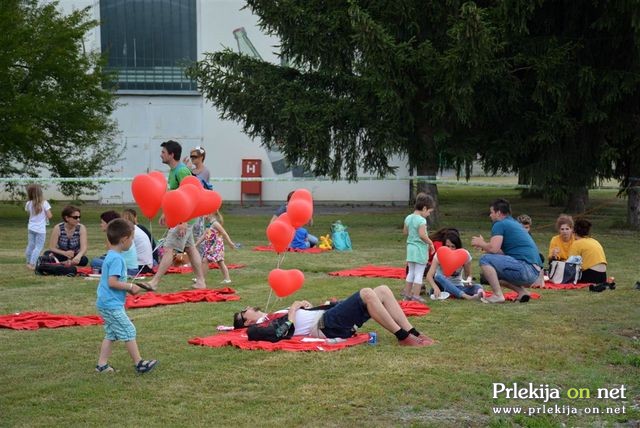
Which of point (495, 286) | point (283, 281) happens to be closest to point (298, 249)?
point (495, 286)

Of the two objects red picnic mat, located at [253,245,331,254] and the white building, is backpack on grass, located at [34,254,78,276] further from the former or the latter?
the white building

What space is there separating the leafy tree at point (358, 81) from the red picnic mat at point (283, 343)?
39.0ft

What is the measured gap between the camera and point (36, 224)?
1528 centimetres

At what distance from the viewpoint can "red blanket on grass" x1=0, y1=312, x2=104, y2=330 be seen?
400 inches

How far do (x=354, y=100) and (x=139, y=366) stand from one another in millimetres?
15673

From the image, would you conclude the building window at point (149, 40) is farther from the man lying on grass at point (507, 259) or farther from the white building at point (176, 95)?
the man lying on grass at point (507, 259)

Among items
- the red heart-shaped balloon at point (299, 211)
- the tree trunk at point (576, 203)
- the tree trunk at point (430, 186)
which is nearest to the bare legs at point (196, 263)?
the red heart-shaped balloon at point (299, 211)

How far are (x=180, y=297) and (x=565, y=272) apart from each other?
5488 mm

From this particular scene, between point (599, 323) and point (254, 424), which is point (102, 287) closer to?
point (254, 424)

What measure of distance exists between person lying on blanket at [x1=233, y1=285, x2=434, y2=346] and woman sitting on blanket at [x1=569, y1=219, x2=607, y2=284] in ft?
17.2

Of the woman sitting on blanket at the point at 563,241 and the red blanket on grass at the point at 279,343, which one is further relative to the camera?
the woman sitting on blanket at the point at 563,241

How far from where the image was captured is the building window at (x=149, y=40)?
3275 cm

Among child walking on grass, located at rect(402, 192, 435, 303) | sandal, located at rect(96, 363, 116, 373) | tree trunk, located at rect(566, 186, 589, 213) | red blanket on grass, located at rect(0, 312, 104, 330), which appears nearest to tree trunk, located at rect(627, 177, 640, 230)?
tree trunk, located at rect(566, 186, 589, 213)

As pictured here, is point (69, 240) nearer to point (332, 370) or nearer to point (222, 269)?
point (222, 269)
